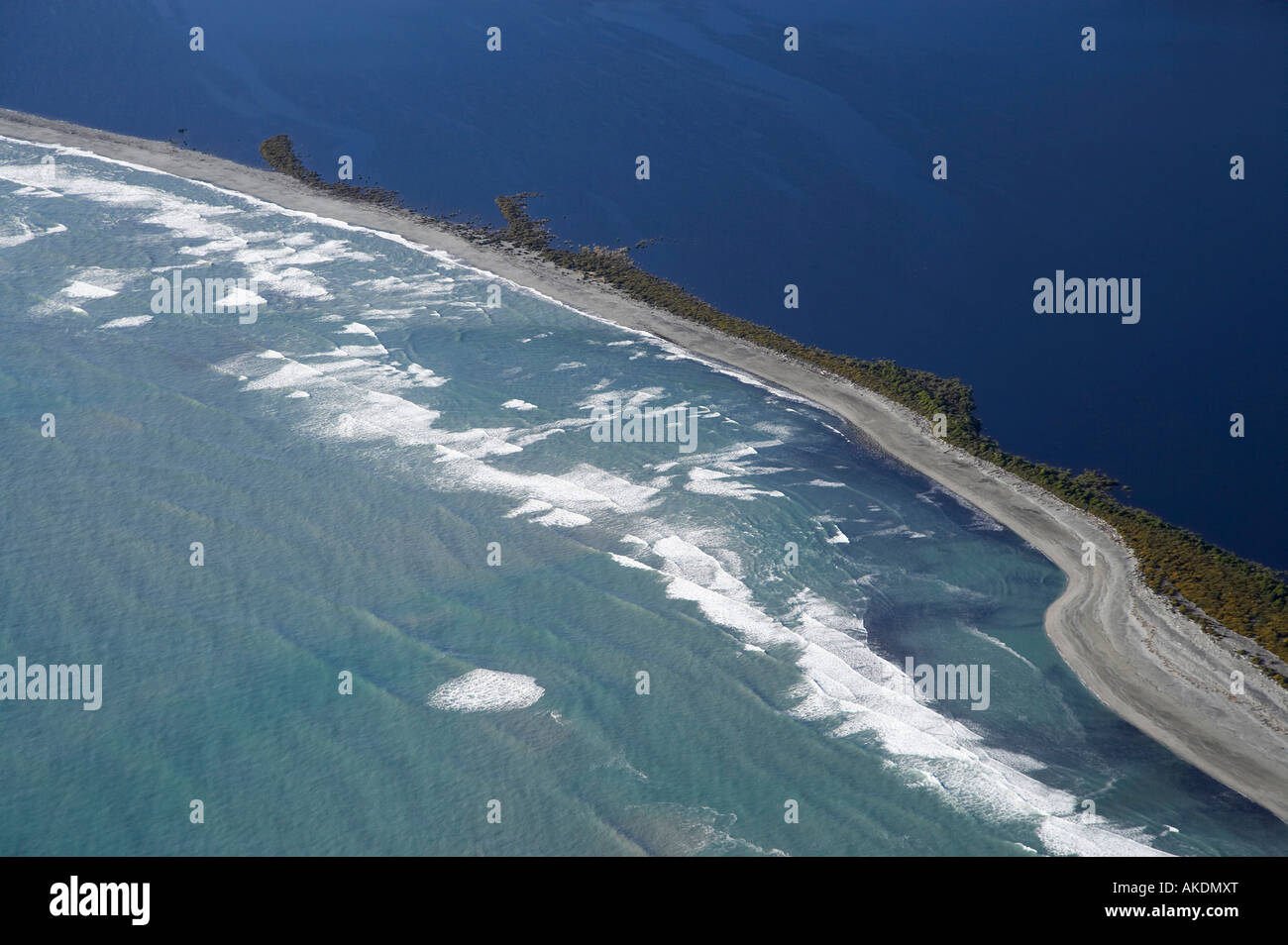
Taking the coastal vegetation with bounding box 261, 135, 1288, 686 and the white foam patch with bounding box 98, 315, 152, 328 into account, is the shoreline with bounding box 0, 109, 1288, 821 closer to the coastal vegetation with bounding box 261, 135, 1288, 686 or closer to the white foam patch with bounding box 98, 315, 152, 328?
the coastal vegetation with bounding box 261, 135, 1288, 686

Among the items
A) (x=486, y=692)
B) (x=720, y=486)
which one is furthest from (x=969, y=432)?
(x=486, y=692)

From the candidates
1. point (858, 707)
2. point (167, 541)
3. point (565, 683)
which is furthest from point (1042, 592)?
point (167, 541)

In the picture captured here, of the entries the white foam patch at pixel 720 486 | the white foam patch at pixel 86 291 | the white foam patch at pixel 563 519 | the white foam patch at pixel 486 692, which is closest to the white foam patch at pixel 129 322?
A: the white foam patch at pixel 86 291

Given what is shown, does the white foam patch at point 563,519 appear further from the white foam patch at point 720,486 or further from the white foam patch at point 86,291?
the white foam patch at point 86,291

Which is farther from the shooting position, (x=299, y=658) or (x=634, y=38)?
(x=634, y=38)

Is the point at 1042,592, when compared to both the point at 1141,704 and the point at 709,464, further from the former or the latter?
the point at 709,464
